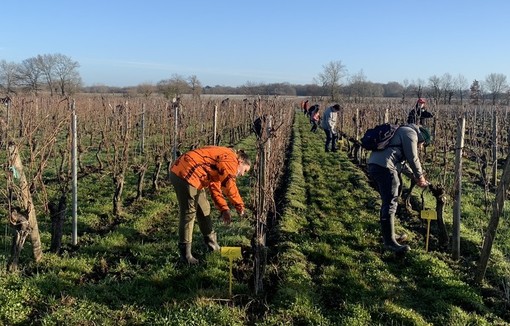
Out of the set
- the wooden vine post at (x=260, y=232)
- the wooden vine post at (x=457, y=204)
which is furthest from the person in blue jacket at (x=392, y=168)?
the wooden vine post at (x=260, y=232)

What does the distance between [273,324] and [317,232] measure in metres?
2.60

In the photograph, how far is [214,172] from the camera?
14.4 feet

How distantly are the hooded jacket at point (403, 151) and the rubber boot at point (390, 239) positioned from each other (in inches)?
25.7

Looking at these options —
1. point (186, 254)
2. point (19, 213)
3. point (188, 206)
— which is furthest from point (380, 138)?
point (19, 213)

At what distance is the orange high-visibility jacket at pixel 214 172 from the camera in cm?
429

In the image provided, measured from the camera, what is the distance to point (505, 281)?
15.1ft

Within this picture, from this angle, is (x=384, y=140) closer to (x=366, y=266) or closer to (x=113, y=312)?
(x=366, y=266)

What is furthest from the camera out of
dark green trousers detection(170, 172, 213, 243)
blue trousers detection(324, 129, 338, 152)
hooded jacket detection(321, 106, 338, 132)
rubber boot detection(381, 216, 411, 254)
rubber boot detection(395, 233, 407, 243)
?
blue trousers detection(324, 129, 338, 152)

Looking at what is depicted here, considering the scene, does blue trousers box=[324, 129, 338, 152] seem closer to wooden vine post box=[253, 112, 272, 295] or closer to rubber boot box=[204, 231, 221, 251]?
rubber boot box=[204, 231, 221, 251]

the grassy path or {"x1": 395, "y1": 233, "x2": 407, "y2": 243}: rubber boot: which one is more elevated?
{"x1": 395, "y1": 233, "x2": 407, "y2": 243}: rubber boot

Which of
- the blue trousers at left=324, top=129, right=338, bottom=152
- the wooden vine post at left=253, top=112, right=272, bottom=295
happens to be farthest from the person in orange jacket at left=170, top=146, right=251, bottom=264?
the blue trousers at left=324, top=129, right=338, bottom=152

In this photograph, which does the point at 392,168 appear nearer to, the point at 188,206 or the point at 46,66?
the point at 188,206

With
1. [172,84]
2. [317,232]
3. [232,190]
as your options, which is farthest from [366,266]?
[172,84]

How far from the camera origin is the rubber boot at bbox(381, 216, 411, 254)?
5.13m
